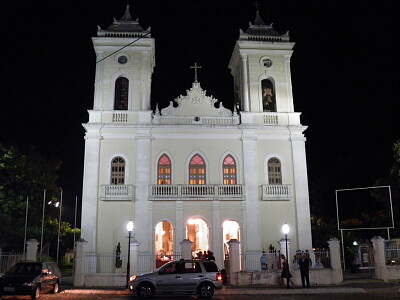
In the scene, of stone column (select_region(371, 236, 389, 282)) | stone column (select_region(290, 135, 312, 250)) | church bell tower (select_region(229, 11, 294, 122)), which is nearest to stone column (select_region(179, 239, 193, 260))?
stone column (select_region(290, 135, 312, 250))

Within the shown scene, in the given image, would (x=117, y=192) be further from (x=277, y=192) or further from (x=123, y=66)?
(x=277, y=192)

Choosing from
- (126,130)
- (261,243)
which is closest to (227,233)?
(261,243)

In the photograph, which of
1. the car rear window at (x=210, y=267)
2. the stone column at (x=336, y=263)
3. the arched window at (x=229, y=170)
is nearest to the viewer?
the car rear window at (x=210, y=267)

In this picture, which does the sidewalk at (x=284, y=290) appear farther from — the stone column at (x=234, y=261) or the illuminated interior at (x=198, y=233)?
the illuminated interior at (x=198, y=233)

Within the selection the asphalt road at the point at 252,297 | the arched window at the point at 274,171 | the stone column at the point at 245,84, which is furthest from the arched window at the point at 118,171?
the asphalt road at the point at 252,297

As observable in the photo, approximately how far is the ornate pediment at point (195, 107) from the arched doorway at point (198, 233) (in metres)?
7.23

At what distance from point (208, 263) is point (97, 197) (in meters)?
12.0

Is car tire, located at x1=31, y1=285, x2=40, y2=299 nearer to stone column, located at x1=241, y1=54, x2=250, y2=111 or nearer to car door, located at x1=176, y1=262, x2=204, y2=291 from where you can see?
car door, located at x1=176, y1=262, x2=204, y2=291

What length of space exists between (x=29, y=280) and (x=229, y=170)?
586 inches

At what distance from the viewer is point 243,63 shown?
31.0 metres

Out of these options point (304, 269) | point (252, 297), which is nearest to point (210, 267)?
point (252, 297)

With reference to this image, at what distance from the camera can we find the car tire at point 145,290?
56.1 ft

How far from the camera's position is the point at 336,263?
72.4ft

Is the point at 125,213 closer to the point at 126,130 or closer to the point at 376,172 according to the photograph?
the point at 126,130
